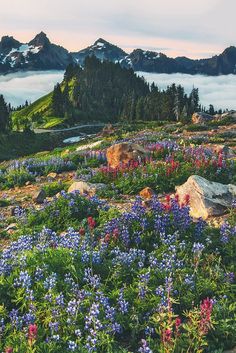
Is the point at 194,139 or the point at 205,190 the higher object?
the point at 205,190

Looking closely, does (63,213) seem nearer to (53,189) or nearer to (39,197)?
(39,197)

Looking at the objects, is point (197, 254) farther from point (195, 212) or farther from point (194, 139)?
point (194, 139)

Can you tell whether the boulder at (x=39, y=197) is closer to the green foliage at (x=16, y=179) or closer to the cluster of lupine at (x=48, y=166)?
the green foliage at (x=16, y=179)

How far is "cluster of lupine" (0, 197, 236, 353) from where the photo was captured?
676 centimetres

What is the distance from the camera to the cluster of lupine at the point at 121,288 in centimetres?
676

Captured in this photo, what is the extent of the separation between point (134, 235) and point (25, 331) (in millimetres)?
3981

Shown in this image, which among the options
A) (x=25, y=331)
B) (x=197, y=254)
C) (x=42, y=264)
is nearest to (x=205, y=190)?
(x=197, y=254)

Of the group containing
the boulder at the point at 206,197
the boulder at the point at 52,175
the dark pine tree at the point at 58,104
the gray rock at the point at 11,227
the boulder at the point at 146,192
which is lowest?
the dark pine tree at the point at 58,104

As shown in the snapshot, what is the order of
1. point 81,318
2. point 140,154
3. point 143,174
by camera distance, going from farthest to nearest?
point 140,154, point 143,174, point 81,318

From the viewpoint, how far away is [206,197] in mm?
12594

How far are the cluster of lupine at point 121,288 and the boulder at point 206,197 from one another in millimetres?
1732

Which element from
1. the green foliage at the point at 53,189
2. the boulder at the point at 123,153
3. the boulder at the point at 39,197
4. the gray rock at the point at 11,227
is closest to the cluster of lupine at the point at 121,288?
the gray rock at the point at 11,227

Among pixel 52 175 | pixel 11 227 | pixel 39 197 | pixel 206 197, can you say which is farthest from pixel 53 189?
pixel 206 197

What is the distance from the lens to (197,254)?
8891mm
